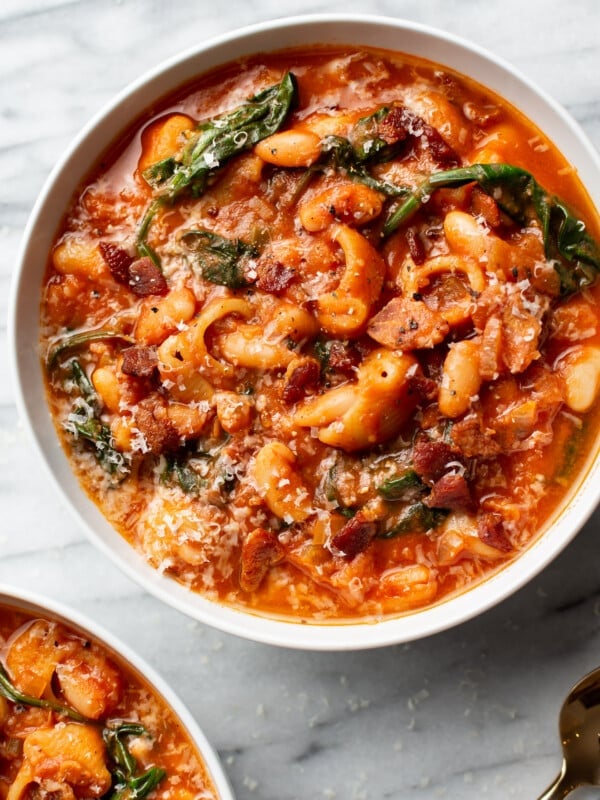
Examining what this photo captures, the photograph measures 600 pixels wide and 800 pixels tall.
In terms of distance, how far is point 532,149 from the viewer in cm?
340

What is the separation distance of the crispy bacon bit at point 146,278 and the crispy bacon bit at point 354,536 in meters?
1.07

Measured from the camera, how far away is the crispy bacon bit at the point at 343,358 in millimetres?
3324

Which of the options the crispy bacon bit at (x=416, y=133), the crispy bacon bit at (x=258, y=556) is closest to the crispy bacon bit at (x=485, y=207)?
the crispy bacon bit at (x=416, y=133)

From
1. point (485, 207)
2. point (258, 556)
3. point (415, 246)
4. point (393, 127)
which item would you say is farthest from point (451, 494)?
point (393, 127)

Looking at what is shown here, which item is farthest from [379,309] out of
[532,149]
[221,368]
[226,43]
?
[226,43]

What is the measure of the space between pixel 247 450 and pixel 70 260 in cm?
94

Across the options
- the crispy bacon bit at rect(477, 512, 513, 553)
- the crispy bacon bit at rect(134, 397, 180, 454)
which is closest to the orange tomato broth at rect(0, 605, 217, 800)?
the crispy bacon bit at rect(134, 397, 180, 454)

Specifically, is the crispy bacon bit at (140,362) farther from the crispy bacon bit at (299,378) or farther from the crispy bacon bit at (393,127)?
the crispy bacon bit at (393,127)

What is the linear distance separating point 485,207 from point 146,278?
4.02ft

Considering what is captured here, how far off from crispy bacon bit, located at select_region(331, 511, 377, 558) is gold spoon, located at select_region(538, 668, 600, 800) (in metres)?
1.08

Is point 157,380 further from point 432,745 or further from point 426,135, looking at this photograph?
point 432,745

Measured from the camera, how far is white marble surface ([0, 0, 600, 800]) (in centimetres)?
378

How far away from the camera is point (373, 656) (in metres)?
3.83

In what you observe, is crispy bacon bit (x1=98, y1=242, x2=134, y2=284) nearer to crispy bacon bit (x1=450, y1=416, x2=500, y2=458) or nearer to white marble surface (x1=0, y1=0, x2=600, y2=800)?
white marble surface (x1=0, y1=0, x2=600, y2=800)
